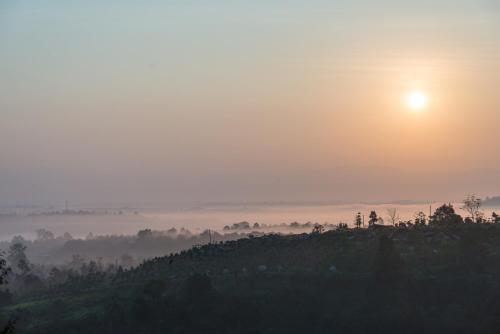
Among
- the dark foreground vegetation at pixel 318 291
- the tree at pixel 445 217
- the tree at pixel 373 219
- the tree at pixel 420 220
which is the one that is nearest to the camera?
the dark foreground vegetation at pixel 318 291

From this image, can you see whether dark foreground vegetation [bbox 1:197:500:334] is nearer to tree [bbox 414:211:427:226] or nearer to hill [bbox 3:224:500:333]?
hill [bbox 3:224:500:333]

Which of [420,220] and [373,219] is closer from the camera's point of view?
[420,220]

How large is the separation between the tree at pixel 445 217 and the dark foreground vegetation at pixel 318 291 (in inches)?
10.8

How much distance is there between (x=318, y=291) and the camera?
57.7m

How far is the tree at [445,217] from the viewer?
69.0 metres

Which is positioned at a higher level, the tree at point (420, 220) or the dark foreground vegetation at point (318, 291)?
the tree at point (420, 220)

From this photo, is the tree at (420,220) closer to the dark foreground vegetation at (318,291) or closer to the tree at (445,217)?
the tree at (445,217)

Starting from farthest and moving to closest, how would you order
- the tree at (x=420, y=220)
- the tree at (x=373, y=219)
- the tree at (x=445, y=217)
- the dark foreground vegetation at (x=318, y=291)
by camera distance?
the tree at (x=373, y=219) < the tree at (x=420, y=220) < the tree at (x=445, y=217) < the dark foreground vegetation at (x=318, y=291)

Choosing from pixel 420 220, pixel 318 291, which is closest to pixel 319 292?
pixel 318 291

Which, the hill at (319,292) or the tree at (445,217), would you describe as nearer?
the hill at (319,292)

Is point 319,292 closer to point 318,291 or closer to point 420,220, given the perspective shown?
point 318,291

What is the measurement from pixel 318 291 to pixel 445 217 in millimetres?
19078

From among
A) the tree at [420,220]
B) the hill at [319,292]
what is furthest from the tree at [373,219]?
the hill at [319,292]

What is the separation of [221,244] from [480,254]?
2379 cm
